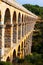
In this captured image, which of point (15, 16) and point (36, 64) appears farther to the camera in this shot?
point (15, 16)

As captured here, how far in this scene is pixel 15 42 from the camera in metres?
17.2

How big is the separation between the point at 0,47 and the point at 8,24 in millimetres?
2408

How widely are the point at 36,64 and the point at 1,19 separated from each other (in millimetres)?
3680

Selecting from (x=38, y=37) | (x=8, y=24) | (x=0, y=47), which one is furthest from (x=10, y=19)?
(x=38, y=37)

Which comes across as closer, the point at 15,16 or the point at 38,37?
the point at 15,16

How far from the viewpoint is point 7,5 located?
13.3m

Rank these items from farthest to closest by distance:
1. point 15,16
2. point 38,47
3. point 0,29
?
point 38,47, point 15,16, point 0,29

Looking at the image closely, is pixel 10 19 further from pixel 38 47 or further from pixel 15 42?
pixel 38 47

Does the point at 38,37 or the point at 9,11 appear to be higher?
the point at 9,11

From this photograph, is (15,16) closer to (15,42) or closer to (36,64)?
(15,42)

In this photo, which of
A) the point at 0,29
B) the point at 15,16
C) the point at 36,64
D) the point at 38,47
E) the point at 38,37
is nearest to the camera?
the point at 0,29

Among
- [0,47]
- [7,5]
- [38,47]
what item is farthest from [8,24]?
[38,47]

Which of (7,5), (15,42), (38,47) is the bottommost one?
(38,47)

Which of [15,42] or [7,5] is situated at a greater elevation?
[7,5]
